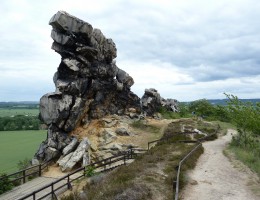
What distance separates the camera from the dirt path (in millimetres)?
16720

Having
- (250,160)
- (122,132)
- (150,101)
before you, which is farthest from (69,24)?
(250,160)

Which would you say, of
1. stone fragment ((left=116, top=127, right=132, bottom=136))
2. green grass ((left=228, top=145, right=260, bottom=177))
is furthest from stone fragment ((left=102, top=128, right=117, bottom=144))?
green grass ((left=228, top=145, right=260, bottom=177))

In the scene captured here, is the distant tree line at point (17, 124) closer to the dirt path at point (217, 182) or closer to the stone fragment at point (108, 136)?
the stone fragment at point (108, 136)

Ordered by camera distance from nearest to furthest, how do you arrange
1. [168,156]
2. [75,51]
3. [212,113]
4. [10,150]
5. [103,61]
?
[168,156]
[75,51]
[103,61]
[10,150]
[212,113]

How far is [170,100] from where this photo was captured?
252 ft

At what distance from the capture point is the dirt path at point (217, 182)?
54.9 ft

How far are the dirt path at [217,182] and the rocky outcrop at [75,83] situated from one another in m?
17.8

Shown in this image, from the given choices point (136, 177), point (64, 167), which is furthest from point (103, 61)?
point (136, 177)

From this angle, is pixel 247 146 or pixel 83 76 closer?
pixel 247 146

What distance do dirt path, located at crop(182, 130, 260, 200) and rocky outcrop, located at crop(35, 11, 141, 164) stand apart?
1780 centimetres

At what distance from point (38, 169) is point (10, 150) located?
41960 millimetres

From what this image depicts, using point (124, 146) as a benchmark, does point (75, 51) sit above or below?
above

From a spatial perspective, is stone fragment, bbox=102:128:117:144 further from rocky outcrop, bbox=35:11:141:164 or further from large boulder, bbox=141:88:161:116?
large boulder, bbox=141:88:161:116

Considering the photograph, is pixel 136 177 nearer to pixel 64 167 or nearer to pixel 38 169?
pixel 64 167
